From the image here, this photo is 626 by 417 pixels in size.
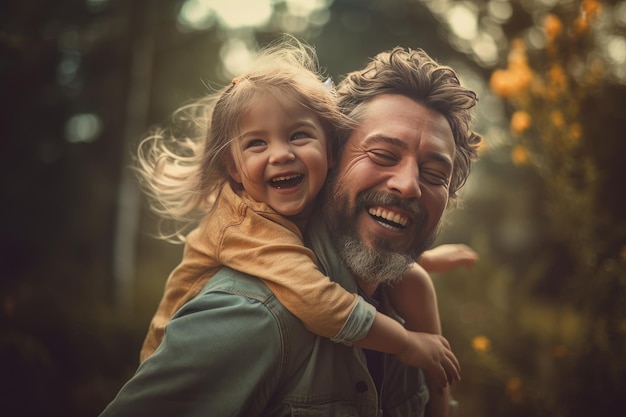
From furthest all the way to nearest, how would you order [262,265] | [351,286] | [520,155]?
[520,155] → [351,286] → [262,265]

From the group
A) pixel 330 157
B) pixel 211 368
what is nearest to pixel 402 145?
pixel 330 157

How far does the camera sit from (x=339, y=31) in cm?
1048

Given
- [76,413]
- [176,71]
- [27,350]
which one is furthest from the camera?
[176,71]

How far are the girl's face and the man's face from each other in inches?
4.7

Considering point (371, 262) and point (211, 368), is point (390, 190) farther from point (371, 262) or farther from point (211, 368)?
point (211, 368)

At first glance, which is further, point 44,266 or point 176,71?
point 176,71

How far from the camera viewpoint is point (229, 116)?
1.98 m

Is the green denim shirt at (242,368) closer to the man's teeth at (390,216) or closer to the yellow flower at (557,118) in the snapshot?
the man's teeth at (390,216)

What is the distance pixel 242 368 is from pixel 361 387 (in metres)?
0.40

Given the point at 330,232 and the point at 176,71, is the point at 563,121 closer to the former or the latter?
the point at 330,232

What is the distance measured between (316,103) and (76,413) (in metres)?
3.97

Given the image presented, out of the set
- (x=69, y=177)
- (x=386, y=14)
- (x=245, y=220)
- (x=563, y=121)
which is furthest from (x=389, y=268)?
(x=386, y=14)

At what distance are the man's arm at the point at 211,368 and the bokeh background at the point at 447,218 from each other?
985 mm

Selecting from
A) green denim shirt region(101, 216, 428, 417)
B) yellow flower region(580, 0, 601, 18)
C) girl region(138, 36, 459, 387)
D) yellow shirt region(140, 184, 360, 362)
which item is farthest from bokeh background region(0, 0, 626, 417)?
green denim shirt region(101, 216, 428, 417)
